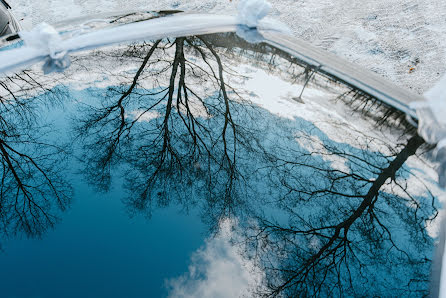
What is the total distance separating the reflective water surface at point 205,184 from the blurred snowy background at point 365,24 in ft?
7.18

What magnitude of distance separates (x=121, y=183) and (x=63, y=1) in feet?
16.5

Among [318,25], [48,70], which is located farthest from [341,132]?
[318,25]

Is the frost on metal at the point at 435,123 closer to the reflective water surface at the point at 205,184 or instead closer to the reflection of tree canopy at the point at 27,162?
the reflective water surface at the point at 205,184

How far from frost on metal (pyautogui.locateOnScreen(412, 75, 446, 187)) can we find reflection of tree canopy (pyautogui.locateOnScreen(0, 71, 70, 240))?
5.75 feet

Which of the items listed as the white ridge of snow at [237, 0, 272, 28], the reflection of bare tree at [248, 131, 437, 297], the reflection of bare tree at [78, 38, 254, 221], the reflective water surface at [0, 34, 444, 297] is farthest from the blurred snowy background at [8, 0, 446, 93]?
the reflection of bare tree at [78, 38, 254, 221]

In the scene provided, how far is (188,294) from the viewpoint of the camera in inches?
34.4

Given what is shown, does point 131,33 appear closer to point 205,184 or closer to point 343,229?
point 205,184

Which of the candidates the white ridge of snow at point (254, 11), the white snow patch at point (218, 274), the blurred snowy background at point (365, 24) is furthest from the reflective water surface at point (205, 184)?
the blurred snowy background at point (365, 24)

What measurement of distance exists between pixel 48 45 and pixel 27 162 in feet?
2.73

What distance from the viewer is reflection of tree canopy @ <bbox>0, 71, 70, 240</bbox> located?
104cm

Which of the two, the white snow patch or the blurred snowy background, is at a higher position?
the blurred snowy background

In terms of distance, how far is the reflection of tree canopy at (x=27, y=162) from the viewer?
3.40 ft

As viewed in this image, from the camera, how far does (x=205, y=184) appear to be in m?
1.17

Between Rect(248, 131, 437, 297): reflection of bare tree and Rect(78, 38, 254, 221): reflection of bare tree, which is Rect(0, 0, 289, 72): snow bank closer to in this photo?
Rect(78, 38, 254, 221): reflection of bare tree
